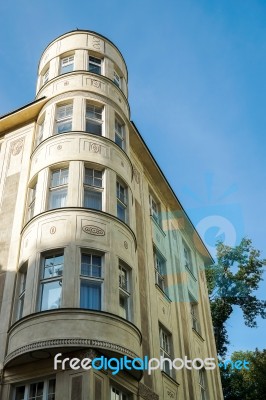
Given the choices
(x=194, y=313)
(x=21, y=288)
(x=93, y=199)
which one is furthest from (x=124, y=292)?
(x=194, y=313)

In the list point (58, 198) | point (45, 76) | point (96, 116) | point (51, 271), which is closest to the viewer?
point (51, 271)

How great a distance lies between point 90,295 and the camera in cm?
1355

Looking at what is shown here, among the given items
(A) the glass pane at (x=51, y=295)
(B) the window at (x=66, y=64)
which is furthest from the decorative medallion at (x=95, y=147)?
(A) the glass pane at (x=51, y=295)

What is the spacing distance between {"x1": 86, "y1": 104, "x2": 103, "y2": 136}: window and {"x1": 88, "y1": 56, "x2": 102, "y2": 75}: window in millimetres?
2595

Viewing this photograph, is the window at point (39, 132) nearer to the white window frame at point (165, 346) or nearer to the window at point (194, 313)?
the white window frame at point (165, 346)

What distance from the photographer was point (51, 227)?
48.3 feet

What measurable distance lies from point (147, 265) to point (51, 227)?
5.77 metres

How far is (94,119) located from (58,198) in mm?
4309

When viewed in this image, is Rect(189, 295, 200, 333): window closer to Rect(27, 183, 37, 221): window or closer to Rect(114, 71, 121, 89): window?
Rect(27, 183, 37, 221): window

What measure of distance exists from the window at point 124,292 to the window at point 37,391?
117 inches

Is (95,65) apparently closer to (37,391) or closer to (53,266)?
(53,266)

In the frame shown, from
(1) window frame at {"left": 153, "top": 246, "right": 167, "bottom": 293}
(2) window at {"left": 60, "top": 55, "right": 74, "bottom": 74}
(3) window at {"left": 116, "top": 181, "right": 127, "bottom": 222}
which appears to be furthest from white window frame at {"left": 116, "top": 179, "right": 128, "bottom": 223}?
(2) window at {"left": 60, "top": 55, "right": 74, "bottom": 74}

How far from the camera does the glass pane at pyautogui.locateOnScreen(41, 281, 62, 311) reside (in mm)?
13148

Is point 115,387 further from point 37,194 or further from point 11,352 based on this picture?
point 37,194
